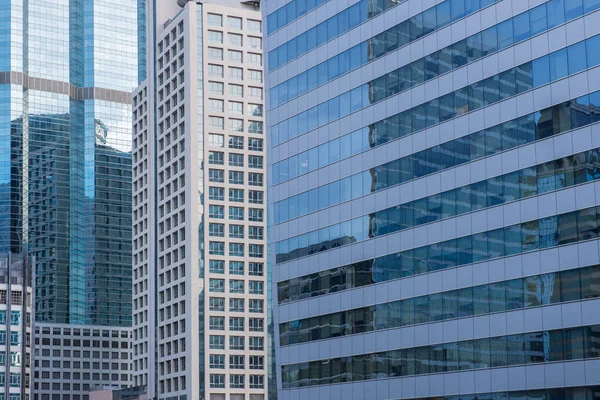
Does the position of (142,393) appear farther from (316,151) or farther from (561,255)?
(561,255)

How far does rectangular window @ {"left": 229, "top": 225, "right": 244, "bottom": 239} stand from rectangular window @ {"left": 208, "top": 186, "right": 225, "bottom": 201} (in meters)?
4.35

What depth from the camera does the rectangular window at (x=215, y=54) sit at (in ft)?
493

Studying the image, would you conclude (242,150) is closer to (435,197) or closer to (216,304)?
(216,304)

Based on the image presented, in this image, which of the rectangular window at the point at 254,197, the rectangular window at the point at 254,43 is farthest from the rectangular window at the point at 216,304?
the rectangular window at the point at 254,43

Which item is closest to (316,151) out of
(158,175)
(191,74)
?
(191,74)

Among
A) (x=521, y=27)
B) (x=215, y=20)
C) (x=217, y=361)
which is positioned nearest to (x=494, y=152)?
(x=521, y=27)

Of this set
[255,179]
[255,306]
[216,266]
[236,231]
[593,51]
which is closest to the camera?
[593,51]

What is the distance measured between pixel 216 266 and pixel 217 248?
2.57 meters

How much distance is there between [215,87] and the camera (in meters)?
150

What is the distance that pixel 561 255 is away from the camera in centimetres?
5878

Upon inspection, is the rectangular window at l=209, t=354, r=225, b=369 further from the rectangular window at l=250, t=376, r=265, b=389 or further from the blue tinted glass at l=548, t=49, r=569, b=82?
the blue tinted glass at l=548, t=49, r=569, b=82

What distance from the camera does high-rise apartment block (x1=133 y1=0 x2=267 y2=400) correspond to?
14238 cm

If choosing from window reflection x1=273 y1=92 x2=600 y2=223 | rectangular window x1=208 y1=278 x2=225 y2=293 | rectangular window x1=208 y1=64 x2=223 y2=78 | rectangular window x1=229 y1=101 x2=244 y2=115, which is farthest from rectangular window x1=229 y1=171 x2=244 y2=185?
window reflection x1=273 y1=92 x2=600 y2=223

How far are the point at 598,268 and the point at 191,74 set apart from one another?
99.6 metres
